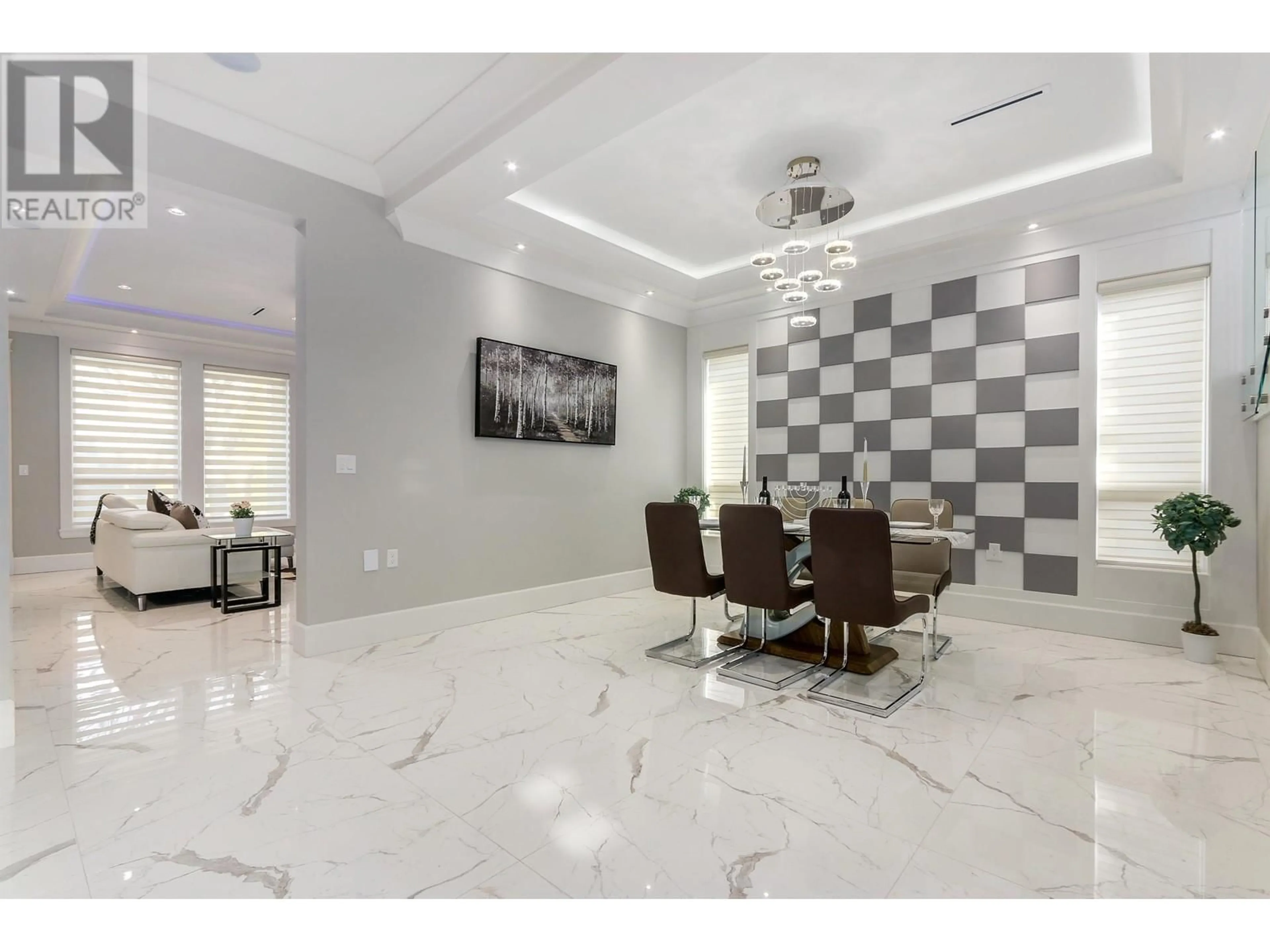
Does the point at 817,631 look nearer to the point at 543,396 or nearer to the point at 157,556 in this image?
the point at 543,396

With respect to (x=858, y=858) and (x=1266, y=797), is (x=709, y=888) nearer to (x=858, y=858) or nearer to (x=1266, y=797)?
(x=858, y=858)

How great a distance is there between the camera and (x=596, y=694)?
2.75m

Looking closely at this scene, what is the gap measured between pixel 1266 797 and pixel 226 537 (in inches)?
234

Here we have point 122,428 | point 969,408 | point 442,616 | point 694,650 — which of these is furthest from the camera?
point 122,428

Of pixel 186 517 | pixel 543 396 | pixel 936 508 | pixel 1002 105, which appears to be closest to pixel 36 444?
pixel 186 517

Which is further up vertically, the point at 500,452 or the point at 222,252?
the point at 222,252

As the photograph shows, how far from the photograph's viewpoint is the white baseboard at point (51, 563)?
6.12 meters

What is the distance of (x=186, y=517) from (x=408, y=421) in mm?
3026

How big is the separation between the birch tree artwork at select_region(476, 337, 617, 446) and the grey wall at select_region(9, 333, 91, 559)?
5.61 metres

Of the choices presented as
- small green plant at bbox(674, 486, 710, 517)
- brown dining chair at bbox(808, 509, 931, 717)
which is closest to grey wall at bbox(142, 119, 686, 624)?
small green plant at bbox(674, 486, 710, 517)

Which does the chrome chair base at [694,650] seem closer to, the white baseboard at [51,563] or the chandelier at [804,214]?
the chandelier at [804,214]

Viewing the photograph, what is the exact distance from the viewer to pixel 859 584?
263 cm
